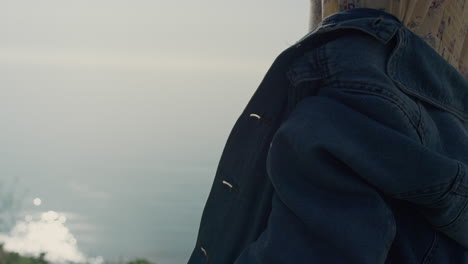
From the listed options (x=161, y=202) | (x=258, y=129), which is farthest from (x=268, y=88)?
(x=161, y=202)

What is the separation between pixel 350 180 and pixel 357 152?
50 millimetres

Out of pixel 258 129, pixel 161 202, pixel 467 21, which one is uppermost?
pixel 467 21

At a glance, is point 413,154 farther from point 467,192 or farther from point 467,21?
point 467,21

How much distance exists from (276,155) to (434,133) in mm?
303

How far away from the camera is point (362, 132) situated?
3.80 ft

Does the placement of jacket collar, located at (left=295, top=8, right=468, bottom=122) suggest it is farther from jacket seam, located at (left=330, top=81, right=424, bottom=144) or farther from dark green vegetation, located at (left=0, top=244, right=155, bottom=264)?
dark green vegetation, located at (left=0, top=244, right=155, bottom=264)

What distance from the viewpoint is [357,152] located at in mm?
1146

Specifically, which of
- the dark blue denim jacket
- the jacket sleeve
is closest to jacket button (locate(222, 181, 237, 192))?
the dark blue denim jacket

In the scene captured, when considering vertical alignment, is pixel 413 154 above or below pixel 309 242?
above

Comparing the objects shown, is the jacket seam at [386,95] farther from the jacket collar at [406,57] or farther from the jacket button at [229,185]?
the jacket button at [229,185]

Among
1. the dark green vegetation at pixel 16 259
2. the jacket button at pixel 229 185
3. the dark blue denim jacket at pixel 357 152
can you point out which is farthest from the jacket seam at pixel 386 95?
the dark green vegetation at pixel 16 259

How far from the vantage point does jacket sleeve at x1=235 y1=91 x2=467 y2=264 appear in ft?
3.74

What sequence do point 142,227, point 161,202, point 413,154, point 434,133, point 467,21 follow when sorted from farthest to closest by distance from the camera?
point 161,202 → point 142,227 → point 467,21 → point 434,133 → point 413,154

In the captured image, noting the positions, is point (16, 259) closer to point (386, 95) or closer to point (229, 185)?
point (229, 185)
